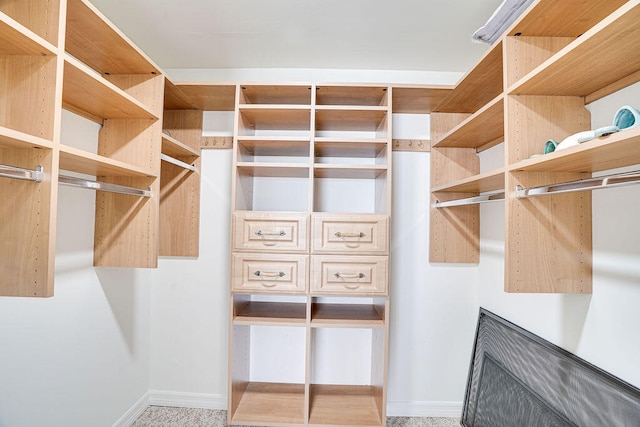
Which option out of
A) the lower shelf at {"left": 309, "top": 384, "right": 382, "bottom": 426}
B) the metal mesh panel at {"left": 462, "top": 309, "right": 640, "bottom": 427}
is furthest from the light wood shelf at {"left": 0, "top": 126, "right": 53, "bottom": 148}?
the metal mesh panel at {"left": 462, "top": 309, "right": 640, "bottom": 427}

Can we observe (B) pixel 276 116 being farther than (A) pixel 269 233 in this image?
Yes

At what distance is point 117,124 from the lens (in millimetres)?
1710

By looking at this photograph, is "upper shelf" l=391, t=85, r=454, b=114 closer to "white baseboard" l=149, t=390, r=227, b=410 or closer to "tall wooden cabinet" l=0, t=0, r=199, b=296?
"tall wooden cabinet" l=0, t=0, r=199, b=296

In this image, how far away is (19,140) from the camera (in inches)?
36.9

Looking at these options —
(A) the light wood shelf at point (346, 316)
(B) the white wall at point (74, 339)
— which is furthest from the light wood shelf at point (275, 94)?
(A) the light wood shelf at point (346, 316)

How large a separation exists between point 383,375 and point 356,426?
0.35 m

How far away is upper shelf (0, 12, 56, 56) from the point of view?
2.96ft

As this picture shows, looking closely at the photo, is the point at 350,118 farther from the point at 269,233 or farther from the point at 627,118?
the point at 627,118

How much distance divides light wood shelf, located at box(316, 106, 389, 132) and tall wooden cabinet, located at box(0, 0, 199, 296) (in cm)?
96

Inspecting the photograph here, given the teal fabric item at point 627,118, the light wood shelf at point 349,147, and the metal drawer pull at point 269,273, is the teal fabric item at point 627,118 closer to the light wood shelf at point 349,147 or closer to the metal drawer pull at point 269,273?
the light wood shelf at point 349,147

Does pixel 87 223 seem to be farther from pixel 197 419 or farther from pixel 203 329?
pixel 197 419

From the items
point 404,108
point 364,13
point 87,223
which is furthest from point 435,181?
point 87,223

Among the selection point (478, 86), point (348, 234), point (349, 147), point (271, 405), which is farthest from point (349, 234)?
point (271, 405)

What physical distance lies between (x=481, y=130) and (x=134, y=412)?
2859mm
